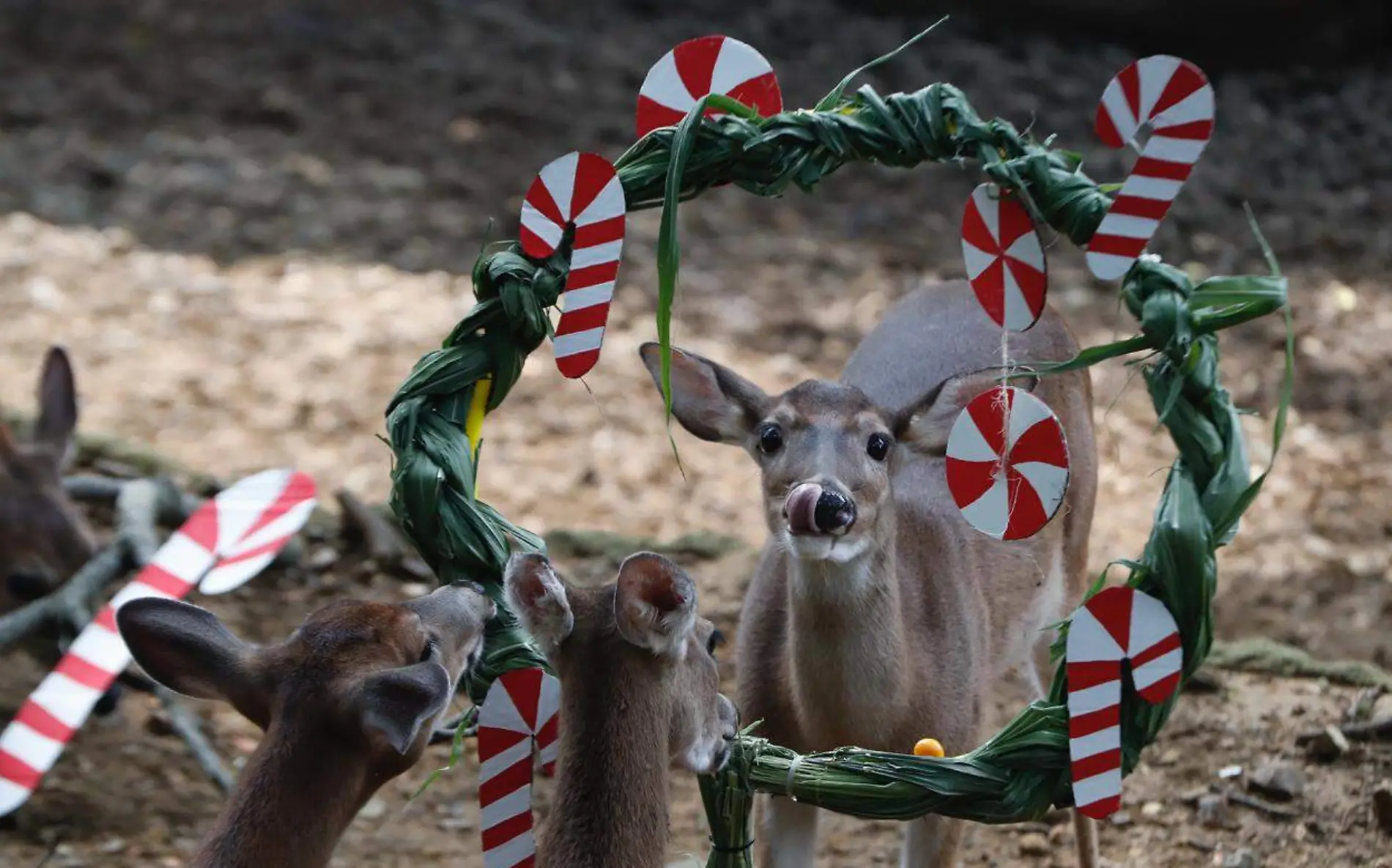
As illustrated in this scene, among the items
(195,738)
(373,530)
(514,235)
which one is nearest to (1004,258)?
(195,738)

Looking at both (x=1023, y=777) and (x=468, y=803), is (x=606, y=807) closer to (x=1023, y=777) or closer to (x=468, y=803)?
(x=1023, y=777)

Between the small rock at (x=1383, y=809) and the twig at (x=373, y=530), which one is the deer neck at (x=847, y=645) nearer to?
the small rock at (x=1383, y=809)

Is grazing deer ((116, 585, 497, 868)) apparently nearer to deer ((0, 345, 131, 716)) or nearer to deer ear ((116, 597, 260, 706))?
deer ear ((116, 597, 260, 706))

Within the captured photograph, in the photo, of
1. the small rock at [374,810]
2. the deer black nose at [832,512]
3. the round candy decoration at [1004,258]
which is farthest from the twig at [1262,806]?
the small rock at [374,810]

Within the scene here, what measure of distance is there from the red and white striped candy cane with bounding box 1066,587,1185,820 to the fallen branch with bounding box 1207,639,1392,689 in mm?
2702

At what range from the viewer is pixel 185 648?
354 centimetres

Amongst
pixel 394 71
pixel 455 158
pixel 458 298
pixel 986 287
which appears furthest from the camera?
pixel 394 71

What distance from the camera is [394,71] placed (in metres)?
11.7

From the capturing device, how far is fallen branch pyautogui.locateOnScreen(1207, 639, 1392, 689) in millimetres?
5598

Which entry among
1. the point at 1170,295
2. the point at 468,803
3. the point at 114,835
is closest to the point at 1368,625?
the point at 468,803

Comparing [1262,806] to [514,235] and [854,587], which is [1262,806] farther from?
[514,235]

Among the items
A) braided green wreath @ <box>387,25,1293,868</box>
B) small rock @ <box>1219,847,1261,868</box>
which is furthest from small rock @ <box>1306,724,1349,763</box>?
braided green wreath @ <box>387,25,1293,868</box>

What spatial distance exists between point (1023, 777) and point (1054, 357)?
2068 mm

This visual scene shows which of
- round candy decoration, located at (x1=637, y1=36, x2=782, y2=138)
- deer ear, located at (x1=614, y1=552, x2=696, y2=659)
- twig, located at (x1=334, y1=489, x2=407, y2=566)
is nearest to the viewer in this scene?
deer ear, located at (x1=614, y1=552, x2=696, y2=659)
